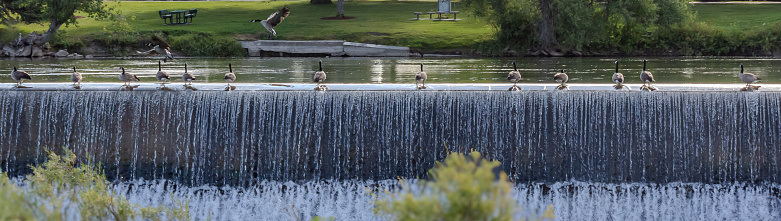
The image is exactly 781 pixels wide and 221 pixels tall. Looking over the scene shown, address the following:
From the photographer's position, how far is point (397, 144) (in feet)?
49.5

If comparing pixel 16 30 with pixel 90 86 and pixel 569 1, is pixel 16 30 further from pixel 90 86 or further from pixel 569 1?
pixel 569 1

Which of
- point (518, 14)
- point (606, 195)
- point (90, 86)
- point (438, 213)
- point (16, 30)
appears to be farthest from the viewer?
point (16, 30)

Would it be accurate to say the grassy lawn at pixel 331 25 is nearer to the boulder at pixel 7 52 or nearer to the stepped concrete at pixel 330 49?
the stepped concrete at pixel 330 49

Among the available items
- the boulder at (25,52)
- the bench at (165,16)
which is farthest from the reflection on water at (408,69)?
the bench at (165,16)

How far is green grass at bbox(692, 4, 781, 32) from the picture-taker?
34656mm

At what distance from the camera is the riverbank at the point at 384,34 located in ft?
106

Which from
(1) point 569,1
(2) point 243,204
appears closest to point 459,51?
(1) point 569,1

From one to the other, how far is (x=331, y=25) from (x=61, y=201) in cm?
3357

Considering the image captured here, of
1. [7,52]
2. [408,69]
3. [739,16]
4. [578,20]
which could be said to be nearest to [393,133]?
[408,69]

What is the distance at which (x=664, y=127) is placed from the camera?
1486 centimetres

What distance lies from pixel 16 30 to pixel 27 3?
2.23m

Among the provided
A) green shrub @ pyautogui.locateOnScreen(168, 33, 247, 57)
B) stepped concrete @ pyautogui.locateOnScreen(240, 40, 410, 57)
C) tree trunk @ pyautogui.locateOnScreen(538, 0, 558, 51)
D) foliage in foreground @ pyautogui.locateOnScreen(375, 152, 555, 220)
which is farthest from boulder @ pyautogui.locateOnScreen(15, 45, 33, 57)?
foliage in foreground @ pyautogui.locateOnScreen(375, 152, 555, 220)

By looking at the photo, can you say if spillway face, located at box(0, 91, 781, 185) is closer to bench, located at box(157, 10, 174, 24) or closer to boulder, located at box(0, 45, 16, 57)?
boulder, located at box(0, 45, 16, 57)

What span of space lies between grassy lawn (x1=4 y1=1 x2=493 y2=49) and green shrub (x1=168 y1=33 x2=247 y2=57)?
5.05 feet
